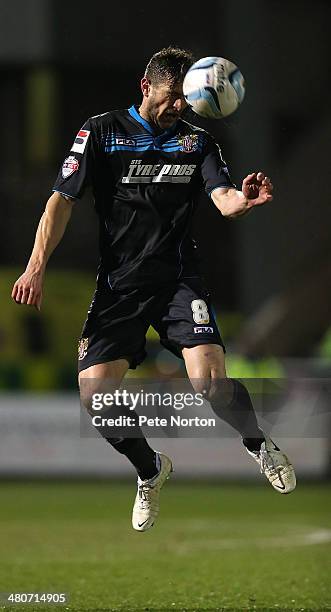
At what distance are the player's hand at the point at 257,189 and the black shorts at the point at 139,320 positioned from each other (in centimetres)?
93

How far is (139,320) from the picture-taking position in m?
8.16

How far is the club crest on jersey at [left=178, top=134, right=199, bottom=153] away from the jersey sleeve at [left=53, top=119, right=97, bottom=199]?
53cm

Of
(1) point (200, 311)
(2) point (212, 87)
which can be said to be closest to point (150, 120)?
(2) point (212, 87)

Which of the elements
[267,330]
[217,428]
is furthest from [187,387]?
[267,330]

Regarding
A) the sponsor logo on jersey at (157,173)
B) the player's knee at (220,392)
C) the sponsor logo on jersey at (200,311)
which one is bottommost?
the player's knee at (220,392)

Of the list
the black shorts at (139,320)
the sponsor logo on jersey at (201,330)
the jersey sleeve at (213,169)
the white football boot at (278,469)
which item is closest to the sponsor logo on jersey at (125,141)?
the jersey sleeve at (213,169)

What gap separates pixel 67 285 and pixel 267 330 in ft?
23.8

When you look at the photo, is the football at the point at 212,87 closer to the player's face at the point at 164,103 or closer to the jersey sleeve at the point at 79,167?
the player's face at the point at 164,103

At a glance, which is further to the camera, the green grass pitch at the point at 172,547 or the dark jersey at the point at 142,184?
the green grass pitch at the point at 172,547

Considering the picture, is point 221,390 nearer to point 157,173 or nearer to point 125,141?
point 157,173

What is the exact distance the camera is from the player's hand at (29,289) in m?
7.49

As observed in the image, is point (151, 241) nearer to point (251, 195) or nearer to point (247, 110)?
point (251, 195)

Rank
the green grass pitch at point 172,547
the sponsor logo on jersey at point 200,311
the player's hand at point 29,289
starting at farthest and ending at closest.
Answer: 1. the green grass pitch at point 172,547
2. the sponsor logo on jersey at point 200,311
3. the player's hand at point 29,289

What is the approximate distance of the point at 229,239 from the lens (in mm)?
16203
